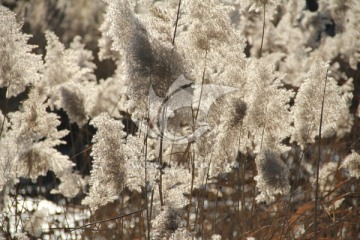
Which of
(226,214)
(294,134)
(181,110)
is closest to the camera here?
(181,110)

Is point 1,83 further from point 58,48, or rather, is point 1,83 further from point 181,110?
point 58,48

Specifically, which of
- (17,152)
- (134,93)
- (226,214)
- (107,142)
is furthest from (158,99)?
(226,214)

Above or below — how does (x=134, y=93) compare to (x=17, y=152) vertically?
below

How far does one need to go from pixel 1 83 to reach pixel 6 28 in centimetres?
24

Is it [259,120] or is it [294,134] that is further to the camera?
[294,134]

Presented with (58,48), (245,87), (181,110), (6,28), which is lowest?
(181,110)

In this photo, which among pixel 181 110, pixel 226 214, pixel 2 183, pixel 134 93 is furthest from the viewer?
pixel 226 214

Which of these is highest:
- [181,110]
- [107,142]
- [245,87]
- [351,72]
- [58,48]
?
[351,72]

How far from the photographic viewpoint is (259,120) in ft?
8.73

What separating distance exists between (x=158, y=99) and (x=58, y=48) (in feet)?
6.69

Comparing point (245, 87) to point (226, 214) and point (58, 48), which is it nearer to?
point (226, 214)

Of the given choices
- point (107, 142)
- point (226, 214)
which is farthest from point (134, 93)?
point (226, 214)

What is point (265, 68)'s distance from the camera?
2.67 metres

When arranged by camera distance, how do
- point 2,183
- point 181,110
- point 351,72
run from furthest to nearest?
point 351,72, point 2,183, point 181,110
